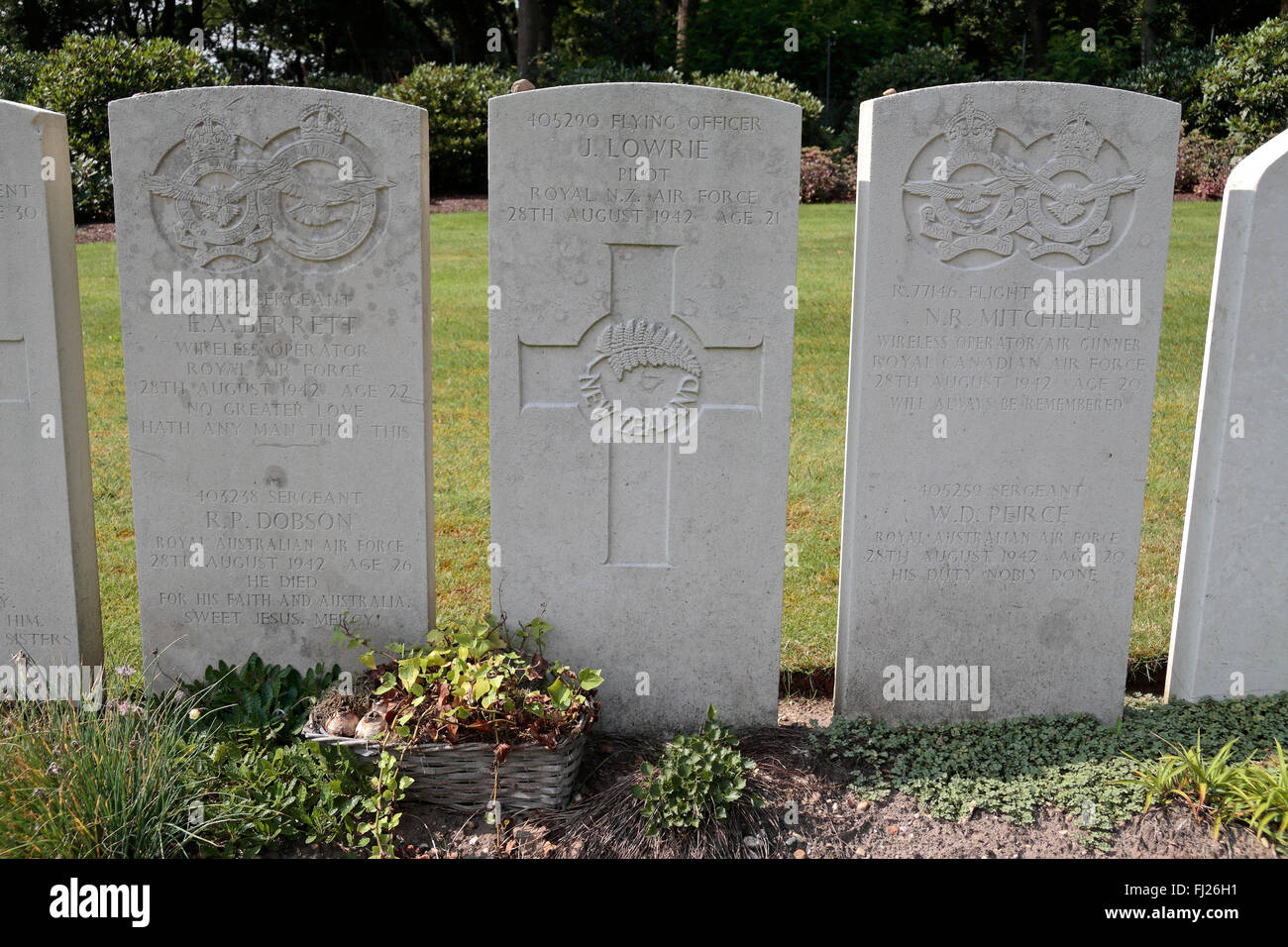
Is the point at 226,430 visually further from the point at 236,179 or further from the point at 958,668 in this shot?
the point at 958,668

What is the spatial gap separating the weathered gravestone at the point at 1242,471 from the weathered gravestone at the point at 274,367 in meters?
3.30

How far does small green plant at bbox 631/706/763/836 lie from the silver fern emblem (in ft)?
4.98

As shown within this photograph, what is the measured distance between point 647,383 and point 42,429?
2511 millimetres

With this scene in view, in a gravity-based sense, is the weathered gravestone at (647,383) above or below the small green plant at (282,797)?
above

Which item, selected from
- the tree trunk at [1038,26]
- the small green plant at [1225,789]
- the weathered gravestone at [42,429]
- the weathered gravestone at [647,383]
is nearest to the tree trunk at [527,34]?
the tree trunk at [1038,26]

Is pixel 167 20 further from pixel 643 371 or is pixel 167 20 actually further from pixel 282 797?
pixel 282 797

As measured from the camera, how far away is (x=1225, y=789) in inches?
151

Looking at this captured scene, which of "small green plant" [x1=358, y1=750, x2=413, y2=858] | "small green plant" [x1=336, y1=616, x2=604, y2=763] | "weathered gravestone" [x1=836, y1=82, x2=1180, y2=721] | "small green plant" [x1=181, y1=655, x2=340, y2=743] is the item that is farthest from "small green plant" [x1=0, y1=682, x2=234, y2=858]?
"weathered gravestone" [x1=836, y1=82, x2=1180, y2=721]

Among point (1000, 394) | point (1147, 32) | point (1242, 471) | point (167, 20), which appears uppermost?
point (167, 20)

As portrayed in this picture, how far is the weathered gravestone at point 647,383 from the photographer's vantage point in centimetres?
419

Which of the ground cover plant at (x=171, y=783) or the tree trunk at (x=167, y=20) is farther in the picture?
the tree trunk at (x=167, y=20)

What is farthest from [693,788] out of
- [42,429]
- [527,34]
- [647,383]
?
[527,34]

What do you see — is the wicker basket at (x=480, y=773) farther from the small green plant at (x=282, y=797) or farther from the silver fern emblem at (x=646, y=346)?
the silver fern emblem at (x=646, y=346)

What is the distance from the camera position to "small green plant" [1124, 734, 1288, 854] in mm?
3717
